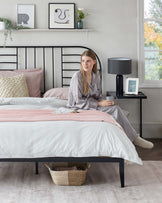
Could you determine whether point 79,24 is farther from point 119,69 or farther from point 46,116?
point 46,116

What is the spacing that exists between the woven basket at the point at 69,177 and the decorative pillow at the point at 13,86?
168 centimetres

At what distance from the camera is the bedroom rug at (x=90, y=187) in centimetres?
301

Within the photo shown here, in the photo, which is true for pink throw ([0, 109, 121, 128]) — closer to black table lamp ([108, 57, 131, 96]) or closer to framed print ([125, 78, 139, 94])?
black table lamp ([108, 57, 131, 96])

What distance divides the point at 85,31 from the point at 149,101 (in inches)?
51.5

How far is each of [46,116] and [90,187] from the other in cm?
75

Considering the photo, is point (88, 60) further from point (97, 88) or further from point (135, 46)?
point (135, 46)

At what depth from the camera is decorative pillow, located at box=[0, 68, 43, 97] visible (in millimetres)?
5016

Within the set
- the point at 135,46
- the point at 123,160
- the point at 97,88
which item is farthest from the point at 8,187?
the point at 135,46

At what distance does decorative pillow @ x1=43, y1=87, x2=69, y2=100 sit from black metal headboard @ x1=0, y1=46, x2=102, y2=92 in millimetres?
389

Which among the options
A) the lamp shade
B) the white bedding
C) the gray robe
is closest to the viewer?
the white bedding

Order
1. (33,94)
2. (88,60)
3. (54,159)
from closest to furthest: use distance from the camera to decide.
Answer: (54,159) < (88,60) < (33,94)

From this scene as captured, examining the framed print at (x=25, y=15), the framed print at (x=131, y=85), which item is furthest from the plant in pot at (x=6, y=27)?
the framed print at (x=131, y=85)

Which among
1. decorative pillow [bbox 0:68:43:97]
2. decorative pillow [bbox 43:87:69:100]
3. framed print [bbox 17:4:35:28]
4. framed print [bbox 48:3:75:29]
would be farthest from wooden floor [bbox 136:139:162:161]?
framed print [bbox 17:4:35:28]

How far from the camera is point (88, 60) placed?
4.15 m
